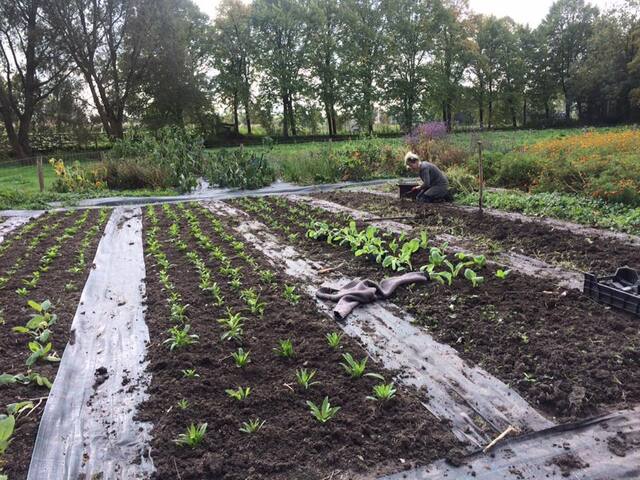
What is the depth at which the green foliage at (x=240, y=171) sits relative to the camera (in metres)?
12.4

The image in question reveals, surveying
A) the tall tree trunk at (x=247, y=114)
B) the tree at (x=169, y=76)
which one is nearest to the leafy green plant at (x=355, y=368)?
the tree at (x=169, y=76)

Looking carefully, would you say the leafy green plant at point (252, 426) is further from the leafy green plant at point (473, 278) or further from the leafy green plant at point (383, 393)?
the leafy green plant at point (473, 278)

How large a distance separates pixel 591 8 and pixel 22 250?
48.2 meters

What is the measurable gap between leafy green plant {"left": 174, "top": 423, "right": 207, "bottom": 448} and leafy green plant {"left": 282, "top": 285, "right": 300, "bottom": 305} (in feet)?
6.05

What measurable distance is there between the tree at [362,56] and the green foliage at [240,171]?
24.9 meters

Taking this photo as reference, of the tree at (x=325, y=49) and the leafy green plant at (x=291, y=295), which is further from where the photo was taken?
the tree at (x=325, y=49)

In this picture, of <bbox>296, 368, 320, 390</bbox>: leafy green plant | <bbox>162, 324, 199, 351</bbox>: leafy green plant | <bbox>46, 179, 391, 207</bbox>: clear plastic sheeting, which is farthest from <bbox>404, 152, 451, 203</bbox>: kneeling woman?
<bbox>296, 368, 320, 390</bbox>: leafy green plant

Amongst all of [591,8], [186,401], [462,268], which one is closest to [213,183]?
[462,268]

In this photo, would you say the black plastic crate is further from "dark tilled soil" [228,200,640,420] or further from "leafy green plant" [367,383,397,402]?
"leafy green plant" [367,383,397,402]

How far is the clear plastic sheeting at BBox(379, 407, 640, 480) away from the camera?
2.00 meters

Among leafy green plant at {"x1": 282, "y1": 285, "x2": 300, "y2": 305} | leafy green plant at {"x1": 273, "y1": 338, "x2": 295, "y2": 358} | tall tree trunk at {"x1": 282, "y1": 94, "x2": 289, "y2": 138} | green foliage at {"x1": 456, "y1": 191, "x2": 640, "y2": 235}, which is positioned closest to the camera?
leafy green plant at {"x1": 273, "y1": 338, "x2": 295, "y2": 358}

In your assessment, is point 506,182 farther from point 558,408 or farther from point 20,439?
point 20,439

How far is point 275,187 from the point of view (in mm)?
12422

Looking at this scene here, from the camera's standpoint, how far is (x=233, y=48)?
116ft
